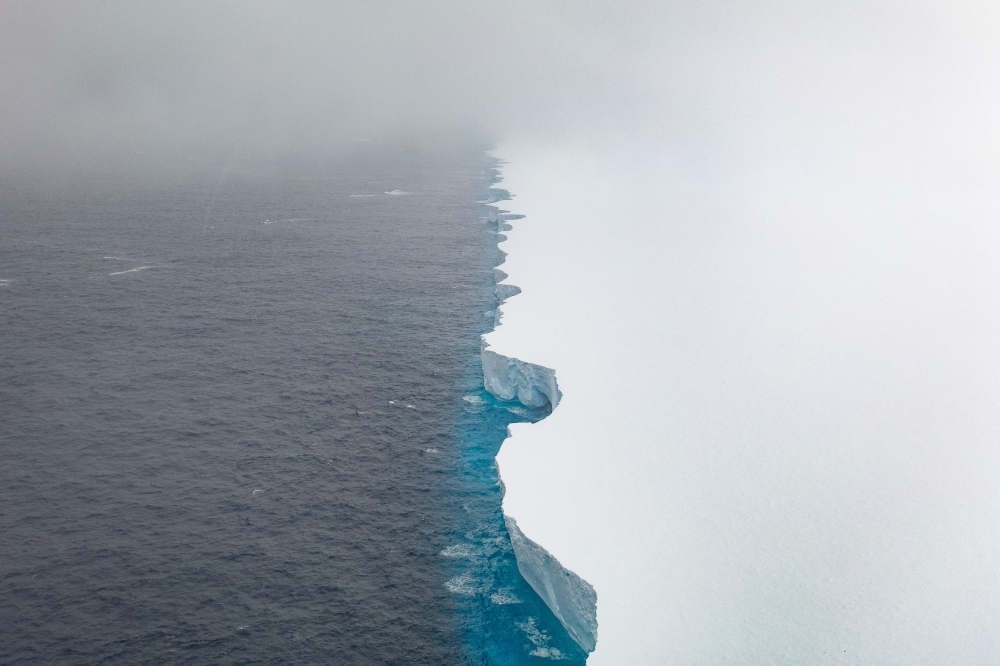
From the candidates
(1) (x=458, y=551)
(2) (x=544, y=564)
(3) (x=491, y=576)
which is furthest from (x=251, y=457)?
(2) (x=544, y=564)

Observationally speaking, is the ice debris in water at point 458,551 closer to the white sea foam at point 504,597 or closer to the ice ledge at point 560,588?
the white sea foam at point 504,597

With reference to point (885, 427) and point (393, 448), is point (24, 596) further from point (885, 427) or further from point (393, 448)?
point (885, 427)

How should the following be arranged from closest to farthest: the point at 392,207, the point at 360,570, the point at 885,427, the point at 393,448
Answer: the point at 360,570 → the point at 885,427 → the point at 393,448 → the point at 392,207

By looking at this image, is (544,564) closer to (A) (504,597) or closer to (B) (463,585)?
(A) (504,597)

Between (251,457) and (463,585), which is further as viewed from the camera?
(251,457)

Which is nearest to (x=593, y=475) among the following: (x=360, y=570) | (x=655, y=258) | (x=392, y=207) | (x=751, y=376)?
(x=360, y=570)

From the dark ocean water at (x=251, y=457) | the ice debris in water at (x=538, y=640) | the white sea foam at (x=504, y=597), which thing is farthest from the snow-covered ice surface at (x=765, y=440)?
the dark ocean water at (x=251, y=457)

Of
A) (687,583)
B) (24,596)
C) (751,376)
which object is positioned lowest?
(24,596)
